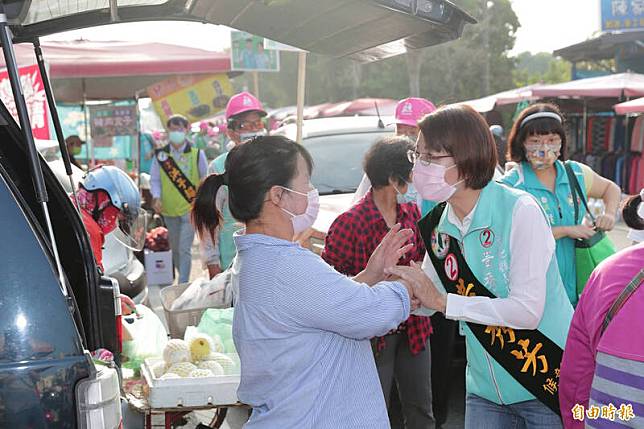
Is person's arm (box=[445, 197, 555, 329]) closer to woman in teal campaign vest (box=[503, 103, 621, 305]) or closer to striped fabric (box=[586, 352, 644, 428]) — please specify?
striped fabric (box=[586, 352, 644, 428])

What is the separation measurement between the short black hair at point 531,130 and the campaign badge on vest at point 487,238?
6.53 feet

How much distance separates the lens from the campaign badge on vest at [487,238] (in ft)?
10.1

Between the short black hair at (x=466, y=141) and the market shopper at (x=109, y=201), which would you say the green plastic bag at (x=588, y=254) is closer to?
the short black hair at (x=466, y=141)

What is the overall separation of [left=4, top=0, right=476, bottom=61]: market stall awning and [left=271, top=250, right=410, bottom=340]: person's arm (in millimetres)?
966

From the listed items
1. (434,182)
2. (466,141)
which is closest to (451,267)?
(434,182)

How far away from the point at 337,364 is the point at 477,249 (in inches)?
33.8

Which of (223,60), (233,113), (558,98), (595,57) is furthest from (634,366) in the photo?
(595,57)

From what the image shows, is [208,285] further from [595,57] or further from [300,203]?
[595,57]

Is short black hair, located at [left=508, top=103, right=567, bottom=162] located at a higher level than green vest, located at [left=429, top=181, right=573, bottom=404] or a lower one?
higher

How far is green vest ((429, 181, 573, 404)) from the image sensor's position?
305 centimetres

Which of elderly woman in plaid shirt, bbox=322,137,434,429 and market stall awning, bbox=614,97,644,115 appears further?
market stall awning, bbox=614,97,644,115

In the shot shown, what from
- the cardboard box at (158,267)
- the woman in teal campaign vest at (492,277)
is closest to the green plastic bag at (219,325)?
the woman in teal campaign vest at (492,277)

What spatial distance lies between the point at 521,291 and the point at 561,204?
2044 mm

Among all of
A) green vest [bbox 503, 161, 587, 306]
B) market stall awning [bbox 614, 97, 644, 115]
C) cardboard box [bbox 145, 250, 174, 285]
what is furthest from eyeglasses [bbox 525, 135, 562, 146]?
market stall awning [bbox 614, 97, 644, 115]
